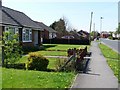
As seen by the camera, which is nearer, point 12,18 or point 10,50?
point 10,50

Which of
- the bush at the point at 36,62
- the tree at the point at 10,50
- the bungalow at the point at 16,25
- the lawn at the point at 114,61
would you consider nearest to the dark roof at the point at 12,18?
the bungalow at the point at 16,25

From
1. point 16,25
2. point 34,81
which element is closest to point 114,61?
point 34,81

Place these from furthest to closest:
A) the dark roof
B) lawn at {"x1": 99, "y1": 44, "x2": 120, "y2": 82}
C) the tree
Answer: the dark roof, the tree, lawn at {"x1": 99, "y1": 44, "x2": 120, "y2": 82}

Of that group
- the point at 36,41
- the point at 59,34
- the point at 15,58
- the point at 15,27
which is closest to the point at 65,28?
the point at 59,34

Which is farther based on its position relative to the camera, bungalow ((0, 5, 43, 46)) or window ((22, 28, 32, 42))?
window ((22, 28, 32, 42))

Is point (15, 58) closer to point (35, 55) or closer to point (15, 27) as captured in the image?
point (35, 55)

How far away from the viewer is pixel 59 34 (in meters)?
89.1

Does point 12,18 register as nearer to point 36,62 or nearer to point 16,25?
point 16,25

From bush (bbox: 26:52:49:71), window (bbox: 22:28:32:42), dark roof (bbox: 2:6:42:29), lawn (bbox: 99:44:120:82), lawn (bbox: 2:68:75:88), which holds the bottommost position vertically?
lawn (bbox: 99:44:120:82)

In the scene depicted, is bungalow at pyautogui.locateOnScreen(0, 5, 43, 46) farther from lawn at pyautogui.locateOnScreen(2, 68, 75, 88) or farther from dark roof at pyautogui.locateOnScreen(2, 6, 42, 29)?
lawn at pyautogui.locateOnScreen(2, 68, 75, 88)

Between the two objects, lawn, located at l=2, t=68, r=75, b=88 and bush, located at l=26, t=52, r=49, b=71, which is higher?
bush, located at l=26, t=52, r=49, b=71

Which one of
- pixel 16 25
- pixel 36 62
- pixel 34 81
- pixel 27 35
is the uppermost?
pixel 16 25

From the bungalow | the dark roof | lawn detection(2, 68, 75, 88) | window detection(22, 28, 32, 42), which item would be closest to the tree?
lawn detection(2, 68, 75, 88)

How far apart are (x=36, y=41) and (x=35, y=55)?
29.6m
